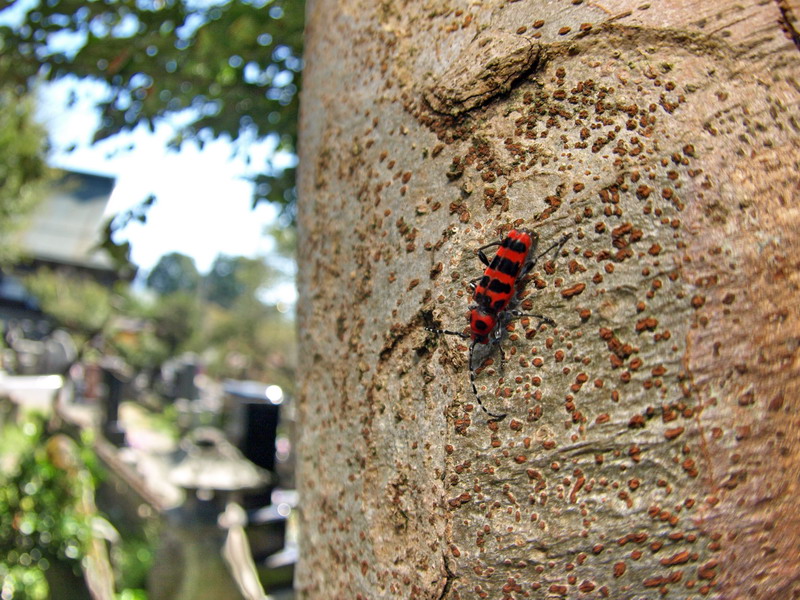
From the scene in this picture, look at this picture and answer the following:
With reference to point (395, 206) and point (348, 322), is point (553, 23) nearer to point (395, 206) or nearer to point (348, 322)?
point (395, 206)

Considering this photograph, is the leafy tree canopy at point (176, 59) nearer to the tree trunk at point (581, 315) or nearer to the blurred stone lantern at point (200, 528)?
the tree trunk at point (581, 315)

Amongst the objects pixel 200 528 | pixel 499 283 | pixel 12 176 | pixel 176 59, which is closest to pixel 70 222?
pixel 12 176

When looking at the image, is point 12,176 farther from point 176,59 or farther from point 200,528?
point 176,59

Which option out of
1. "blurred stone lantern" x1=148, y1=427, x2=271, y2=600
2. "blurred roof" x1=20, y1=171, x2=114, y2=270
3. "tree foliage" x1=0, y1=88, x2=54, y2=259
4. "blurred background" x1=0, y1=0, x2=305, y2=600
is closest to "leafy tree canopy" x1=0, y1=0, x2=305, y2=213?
"blurred background" x1=0, y1=0, x2=305, y2=600

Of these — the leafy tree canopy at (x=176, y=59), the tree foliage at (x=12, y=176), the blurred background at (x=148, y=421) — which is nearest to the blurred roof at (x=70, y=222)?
the tree foliage at (x=12, y=176)

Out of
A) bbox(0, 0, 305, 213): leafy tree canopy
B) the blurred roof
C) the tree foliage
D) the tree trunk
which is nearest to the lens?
the tree trunk

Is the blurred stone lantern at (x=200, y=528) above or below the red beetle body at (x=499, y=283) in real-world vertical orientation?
below

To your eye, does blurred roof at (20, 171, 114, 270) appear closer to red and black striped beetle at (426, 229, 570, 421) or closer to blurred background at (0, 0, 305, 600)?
blurred background at (0, 0, 305, 600)
